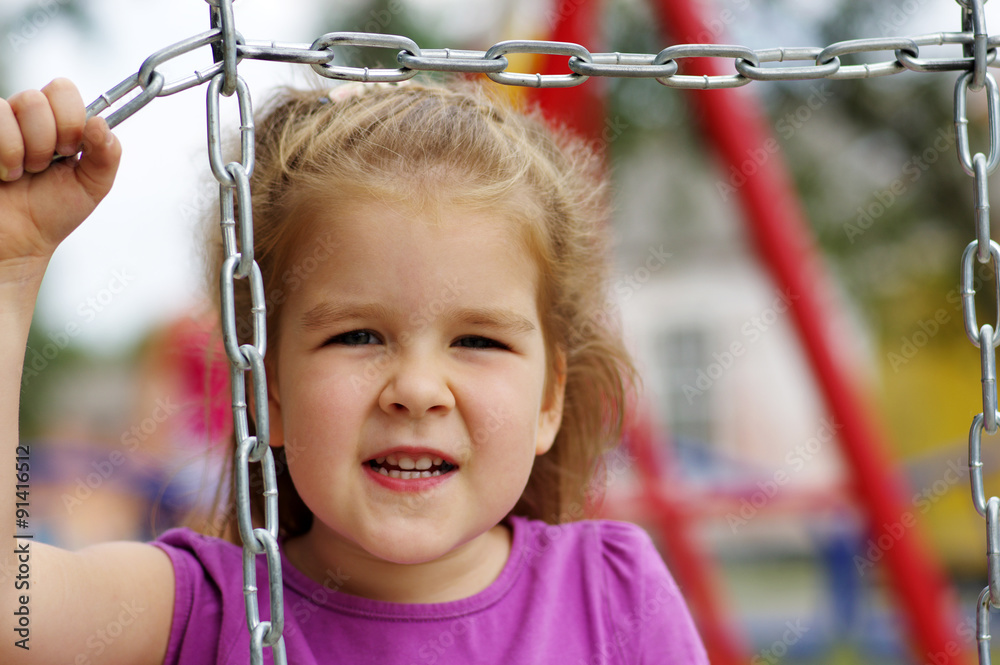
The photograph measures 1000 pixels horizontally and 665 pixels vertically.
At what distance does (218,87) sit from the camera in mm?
809

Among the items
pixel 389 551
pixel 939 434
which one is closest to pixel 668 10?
pixel 389 551

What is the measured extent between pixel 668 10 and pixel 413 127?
1.42m

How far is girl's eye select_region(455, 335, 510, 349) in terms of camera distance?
3.77 feet

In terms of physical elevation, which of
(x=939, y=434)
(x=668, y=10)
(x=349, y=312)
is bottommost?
(x=939, y=434)

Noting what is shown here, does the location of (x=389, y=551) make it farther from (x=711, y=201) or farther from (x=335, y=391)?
(x=711, y=201)

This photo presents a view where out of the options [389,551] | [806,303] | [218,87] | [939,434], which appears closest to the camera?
[218,87]
